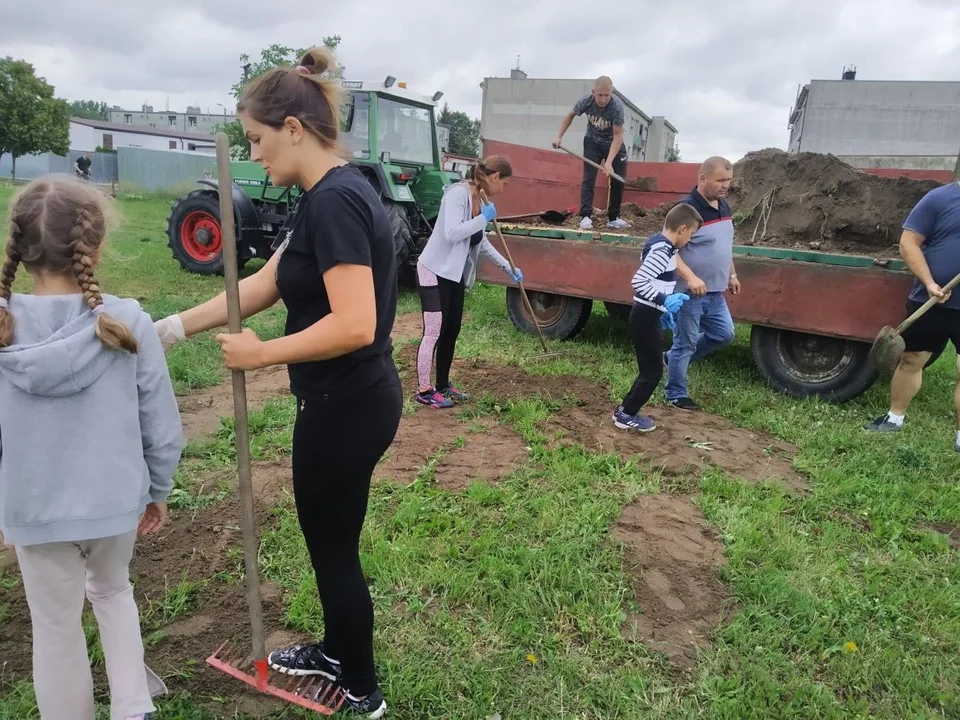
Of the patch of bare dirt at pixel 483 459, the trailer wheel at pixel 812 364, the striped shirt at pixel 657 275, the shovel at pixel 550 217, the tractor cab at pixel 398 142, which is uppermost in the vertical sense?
the tractor cab at pixel 398 142

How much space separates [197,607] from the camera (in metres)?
2.62

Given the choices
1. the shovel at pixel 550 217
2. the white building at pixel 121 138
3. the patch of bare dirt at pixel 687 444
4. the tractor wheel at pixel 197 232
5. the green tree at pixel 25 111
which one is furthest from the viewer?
the white building at pixel 121 138

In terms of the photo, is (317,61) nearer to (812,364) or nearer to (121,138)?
(812,364)

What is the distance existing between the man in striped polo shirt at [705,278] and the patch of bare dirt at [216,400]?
2806mm

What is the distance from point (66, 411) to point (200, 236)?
8.32 meters

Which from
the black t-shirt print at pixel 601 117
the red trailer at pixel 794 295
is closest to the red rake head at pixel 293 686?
the red trailer at pixel 794 295

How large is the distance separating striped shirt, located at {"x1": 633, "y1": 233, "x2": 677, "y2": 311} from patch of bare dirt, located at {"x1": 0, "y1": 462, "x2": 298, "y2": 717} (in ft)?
7.81

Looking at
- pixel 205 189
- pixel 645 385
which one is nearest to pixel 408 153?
pixel 205 189

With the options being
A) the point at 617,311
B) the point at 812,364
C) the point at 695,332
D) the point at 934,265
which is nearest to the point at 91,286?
the point at 695,332

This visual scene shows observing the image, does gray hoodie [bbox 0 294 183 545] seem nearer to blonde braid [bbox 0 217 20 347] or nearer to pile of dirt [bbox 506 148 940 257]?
blonde braid [bbox 0 217 20 347]

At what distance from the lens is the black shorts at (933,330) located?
4.28m

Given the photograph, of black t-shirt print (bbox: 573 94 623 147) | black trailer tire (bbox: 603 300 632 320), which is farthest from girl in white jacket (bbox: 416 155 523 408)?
black t-shirt print (bbox: 573 94 623 147)

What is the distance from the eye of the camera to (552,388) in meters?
5.19

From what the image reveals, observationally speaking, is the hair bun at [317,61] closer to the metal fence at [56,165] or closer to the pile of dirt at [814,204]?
the pile of dirt at [814,204]
